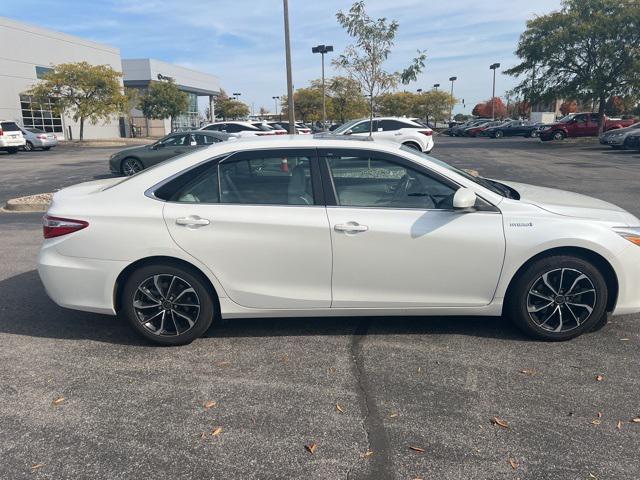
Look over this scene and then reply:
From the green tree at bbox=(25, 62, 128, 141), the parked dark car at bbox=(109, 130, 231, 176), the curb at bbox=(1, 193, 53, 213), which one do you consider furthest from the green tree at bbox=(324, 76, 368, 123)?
the curb at bbox=(1, 193, 53, 213)

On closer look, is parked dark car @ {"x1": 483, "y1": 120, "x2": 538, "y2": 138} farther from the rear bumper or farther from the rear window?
the rear bumper

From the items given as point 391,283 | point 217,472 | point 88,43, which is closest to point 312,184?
point 391,283

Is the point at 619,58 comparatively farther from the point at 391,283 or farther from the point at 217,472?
the point at 217,472

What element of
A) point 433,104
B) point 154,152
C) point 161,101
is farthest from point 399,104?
point 154,152

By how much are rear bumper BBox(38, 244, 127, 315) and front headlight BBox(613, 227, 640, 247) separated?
144 inches

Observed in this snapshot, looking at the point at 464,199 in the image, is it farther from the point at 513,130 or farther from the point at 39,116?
the point at 513,130

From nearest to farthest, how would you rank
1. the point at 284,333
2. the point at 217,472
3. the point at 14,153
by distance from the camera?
the point at 217,472 → the point at 284,333 → the point at 14,153

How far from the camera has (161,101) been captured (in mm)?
52938

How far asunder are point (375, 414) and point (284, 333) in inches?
52.7

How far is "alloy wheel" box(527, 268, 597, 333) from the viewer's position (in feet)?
12.8

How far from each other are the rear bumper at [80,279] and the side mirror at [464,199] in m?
2.45

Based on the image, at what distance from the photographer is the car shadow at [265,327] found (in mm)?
4262

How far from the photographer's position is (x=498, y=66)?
62906 millimetres

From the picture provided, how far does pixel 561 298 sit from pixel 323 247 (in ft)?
5.98
